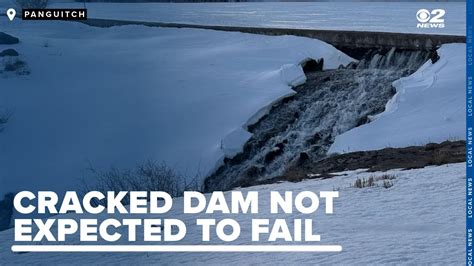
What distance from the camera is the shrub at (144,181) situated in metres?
10.9

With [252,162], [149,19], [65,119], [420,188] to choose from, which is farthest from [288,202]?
[149,19]

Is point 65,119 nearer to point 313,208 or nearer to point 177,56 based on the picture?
point 177,56

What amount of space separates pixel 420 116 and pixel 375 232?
997cm

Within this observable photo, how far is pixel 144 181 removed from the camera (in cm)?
1190

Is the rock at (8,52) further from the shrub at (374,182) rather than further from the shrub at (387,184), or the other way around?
the shrub at (387,184)

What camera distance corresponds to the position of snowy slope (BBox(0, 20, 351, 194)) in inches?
591

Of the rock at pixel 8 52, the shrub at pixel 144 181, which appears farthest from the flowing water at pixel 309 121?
the rock at pixel 8 52

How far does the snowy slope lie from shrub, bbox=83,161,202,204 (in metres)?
0.52

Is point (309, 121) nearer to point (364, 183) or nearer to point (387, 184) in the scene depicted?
point (364, 183)

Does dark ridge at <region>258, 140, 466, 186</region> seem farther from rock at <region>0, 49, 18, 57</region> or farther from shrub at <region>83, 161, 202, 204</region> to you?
rock at <region>0, 49, 18, 57</region>

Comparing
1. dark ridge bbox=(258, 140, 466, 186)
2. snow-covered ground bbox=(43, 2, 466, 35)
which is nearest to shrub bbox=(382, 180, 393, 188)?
dark ridge bbox=(258, 140, 466, 186)

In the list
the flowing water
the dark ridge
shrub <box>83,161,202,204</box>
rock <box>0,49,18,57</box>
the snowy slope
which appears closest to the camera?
the dark ridge

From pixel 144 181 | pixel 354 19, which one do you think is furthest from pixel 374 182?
pixel 354 19

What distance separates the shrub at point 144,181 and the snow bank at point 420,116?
357 cm
